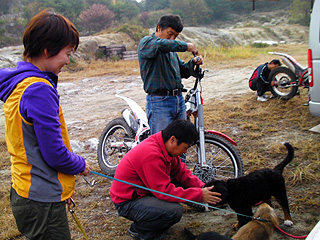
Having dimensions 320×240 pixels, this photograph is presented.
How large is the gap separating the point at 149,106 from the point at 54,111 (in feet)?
6.27

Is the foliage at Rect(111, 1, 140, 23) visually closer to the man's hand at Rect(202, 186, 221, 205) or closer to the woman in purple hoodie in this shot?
the man's hand at Rect(202, 186, 221, 205)

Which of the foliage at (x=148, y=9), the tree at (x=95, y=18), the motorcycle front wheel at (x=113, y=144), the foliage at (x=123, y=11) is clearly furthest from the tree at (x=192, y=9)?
the motorcycle front wheel at (x=113, y=144)

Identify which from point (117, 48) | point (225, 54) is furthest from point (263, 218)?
point (117, 48)

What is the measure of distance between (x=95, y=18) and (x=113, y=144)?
2875 cm

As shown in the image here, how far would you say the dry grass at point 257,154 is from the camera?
2.93 m

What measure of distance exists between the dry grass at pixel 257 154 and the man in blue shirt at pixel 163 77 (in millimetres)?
1163

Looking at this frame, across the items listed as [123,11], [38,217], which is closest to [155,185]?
[38,217]

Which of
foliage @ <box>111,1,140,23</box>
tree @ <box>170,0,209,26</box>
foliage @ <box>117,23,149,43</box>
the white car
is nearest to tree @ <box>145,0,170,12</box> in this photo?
tree @ <box>170,0,209,26</box>

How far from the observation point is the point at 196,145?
130 inches

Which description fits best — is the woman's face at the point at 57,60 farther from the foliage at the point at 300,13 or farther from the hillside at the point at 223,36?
the foliage at the point at 300,13

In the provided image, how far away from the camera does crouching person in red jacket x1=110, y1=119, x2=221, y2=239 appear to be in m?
2.33

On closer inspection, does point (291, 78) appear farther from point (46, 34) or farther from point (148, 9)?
point (148, 9)

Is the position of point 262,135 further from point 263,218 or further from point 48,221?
point 48,221

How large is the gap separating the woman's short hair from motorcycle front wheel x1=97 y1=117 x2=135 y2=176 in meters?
2.42
